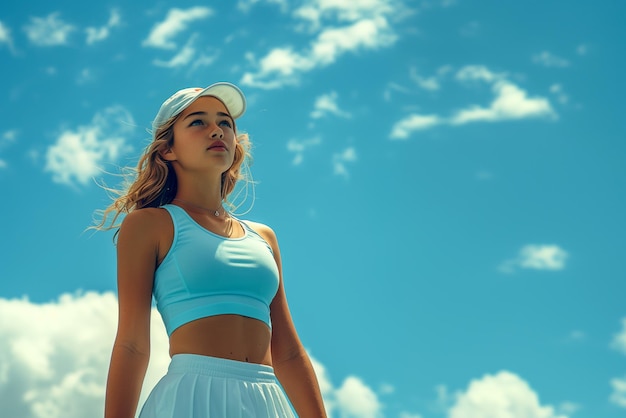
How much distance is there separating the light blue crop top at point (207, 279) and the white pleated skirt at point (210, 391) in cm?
28

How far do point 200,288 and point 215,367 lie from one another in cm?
46

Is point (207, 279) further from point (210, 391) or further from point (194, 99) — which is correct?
point (194, 99)

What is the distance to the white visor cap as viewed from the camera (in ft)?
18.5

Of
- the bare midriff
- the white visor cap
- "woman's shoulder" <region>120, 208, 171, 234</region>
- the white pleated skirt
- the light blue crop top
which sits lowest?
the white pleated skirt

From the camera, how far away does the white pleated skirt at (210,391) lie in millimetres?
4730

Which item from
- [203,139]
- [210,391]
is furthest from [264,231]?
[210,391]

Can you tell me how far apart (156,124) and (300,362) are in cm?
178

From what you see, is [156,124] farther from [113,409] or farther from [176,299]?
[113,409]

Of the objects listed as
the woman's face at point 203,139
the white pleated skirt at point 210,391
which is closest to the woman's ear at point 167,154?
the woman's face at point 203,139

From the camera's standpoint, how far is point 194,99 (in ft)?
18.4

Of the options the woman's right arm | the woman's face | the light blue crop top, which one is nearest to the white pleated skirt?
the woman's right arm

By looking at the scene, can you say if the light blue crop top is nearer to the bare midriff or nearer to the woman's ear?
the bare midriff

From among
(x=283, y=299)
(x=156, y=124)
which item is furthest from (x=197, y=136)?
(x=283, y=299)

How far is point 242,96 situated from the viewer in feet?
19.0
